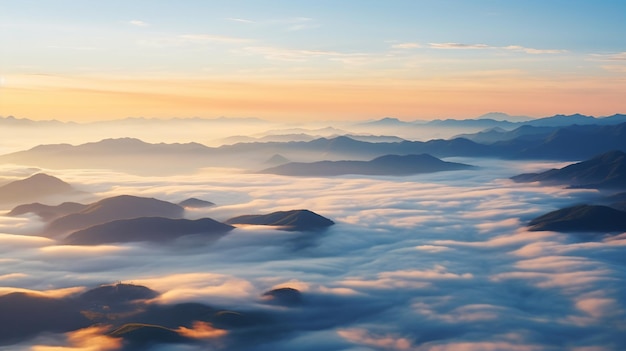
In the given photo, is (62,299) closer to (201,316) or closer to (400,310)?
(201,316)

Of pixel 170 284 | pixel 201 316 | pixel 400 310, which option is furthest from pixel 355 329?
pixel 170 284

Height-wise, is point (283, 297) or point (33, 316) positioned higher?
point (283, 297)

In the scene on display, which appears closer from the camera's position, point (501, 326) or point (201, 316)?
point (501, 326)

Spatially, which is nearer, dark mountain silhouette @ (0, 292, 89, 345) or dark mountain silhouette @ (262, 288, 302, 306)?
dark mountain silhouette @ (0, 292, 89, 345)

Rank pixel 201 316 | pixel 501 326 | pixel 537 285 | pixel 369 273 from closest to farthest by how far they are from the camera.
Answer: pixel 501 326
pixel 201 316
pixel 537 285
pixel 369 273

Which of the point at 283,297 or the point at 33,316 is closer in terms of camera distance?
the point at 33,316

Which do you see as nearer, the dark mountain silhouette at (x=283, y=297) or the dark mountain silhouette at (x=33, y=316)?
the dark mountain silhouette at (x=33, y=316)

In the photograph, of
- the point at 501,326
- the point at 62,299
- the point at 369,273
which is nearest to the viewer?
the point at 501,326
